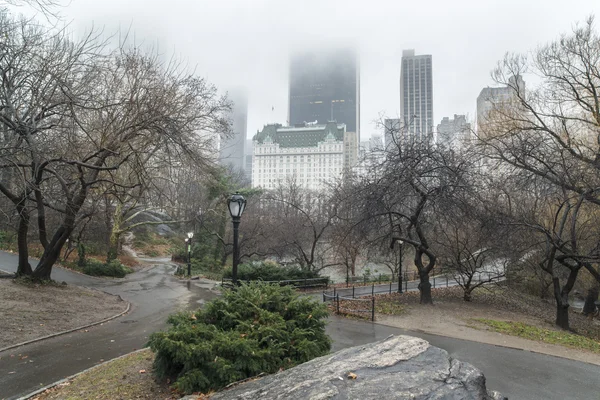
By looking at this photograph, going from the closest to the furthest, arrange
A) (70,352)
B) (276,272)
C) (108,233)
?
(70,352), (276,272), (108,233)

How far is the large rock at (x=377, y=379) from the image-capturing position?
2.99 metres

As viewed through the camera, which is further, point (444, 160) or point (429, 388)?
point (444, 160)

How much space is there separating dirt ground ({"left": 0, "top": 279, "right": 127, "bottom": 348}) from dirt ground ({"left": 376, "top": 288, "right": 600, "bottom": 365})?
29.5ft

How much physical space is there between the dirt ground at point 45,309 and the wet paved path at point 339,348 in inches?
24.1

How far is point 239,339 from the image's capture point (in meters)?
4.78

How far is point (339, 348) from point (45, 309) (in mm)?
8750

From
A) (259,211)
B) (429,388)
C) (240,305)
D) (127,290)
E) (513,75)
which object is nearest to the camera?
(429,388)

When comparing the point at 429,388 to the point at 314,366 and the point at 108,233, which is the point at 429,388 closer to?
the point at 314,366

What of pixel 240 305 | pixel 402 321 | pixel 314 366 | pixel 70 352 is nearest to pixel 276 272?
pixel 402 321

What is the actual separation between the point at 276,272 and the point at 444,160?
10.3 metres

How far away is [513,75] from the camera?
1491 cm

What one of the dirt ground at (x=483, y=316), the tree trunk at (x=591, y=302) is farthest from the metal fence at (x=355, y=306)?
the tree trunk at (x=591, y=302)

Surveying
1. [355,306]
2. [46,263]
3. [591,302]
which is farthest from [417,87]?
[46,263]

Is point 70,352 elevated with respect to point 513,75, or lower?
lower
